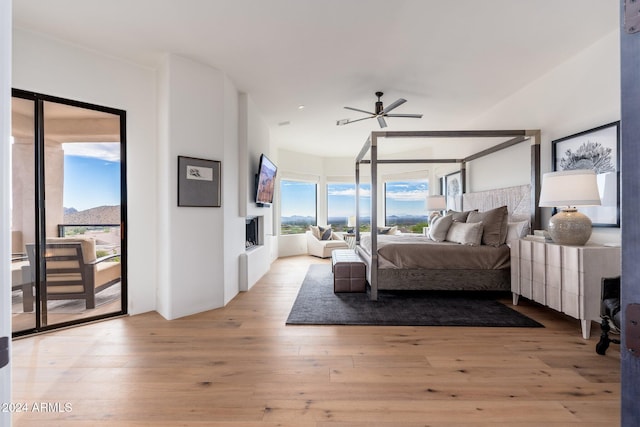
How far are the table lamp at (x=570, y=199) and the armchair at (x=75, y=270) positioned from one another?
4.35m

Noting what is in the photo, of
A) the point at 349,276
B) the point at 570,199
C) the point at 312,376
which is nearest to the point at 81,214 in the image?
the point at 312,376

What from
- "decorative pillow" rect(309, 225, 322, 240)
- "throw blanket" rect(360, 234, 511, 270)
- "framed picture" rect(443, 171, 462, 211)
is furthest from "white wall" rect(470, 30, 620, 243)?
"decorative pillow" rect(309, 225, 322, 240)

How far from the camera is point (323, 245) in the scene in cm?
691

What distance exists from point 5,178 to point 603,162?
399 cm

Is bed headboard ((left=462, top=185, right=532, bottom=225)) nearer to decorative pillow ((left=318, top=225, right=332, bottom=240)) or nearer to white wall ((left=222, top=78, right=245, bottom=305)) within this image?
decorative pillow ((left=318, top=225, right=332, bottom=240))

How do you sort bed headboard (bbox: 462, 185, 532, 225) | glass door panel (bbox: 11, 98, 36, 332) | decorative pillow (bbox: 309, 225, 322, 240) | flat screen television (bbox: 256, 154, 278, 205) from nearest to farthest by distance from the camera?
1. glass door panel (bbox: 11, 98, 36, 332)
2. bed headboard (bbox: 462, 185, 532, 225)
3. flat screen television (bbox: 256, 154, 278, 205)
4. decorative pillow (bbox: 309, 225, 322, 240)

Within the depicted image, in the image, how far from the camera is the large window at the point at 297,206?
757 cm

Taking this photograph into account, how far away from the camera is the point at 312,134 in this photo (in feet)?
20.1

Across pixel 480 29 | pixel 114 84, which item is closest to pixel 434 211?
pixel 480 29

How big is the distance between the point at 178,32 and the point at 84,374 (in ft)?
9.34

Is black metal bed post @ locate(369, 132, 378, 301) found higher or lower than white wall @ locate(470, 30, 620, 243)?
lower

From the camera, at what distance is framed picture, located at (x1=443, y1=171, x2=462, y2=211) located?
5652 mm

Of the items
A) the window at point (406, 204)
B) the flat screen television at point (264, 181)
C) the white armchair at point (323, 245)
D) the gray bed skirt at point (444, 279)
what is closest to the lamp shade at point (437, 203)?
the window at point (406, 204)

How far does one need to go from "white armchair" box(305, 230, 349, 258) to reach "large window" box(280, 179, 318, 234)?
17.8 inches
